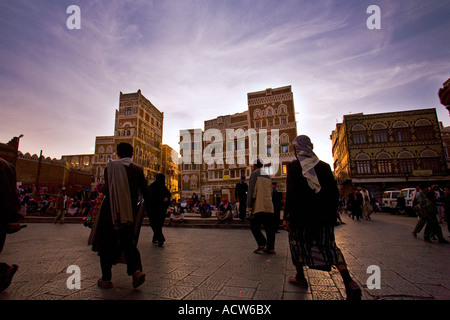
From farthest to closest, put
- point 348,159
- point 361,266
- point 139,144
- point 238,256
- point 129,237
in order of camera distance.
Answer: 1. point 139,144
2. point 348,159
3. point 238,256
4. point 361,266
5. point 129,237

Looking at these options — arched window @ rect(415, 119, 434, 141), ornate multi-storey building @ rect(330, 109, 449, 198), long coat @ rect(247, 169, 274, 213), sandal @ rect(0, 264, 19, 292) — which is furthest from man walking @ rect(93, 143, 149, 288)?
arched window @ rect(415, 119, 434, 141)

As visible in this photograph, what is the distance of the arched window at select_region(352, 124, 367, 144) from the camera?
Answer: 32.6 metres

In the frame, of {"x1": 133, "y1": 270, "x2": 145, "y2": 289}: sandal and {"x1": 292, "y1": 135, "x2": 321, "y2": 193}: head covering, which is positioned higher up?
{"x1": 292, "y1": 135, "x2": 321, "y2": 193}: head covering

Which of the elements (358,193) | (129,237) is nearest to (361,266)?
(129,237)

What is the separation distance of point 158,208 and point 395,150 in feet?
117

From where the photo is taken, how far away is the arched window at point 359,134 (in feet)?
107

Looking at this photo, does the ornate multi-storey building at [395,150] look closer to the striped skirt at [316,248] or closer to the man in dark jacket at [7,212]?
the striped skirt at [316,248]

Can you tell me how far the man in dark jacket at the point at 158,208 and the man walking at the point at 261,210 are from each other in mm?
2371

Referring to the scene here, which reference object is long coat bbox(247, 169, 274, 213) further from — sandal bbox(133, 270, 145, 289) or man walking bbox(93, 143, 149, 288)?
sandal bbox(133, 270, 145, 289)

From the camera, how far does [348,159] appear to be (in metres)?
33.1

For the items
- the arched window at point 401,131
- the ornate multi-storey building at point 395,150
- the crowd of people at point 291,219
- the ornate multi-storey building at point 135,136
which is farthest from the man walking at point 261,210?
the ornate multi-storey building at point 135,136

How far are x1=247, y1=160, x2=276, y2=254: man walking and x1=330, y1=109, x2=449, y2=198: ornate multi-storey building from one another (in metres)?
31.6
